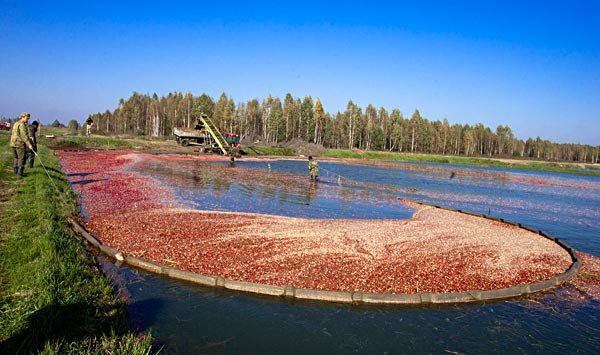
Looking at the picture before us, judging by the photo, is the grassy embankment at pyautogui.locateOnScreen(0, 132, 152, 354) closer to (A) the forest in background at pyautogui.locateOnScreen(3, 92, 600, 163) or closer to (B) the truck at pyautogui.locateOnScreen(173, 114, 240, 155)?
(B) the truck at pyautogui.locateOnScreen(173, 114, 240, 155)

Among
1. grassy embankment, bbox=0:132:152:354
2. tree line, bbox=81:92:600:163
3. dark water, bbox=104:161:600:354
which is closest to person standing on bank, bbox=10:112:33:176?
grassy embankment, bbox=0:132:152:354

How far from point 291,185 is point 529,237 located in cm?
1755

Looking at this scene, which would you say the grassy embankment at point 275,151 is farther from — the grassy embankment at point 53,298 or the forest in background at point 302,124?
the grassy embankment at point 53,298

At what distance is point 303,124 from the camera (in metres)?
118

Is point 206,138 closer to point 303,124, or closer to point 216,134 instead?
point 216,134

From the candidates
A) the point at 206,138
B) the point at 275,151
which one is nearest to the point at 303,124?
the point at 275,151

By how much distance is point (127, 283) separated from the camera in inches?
347

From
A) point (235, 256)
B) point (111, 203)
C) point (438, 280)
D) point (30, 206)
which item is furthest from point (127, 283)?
point (111, 203)

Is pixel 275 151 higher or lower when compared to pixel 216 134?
lower

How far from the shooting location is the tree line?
11656 centimetres

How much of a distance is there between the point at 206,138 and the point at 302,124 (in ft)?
190

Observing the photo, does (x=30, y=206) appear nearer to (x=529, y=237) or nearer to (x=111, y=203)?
(x=111, y=203)

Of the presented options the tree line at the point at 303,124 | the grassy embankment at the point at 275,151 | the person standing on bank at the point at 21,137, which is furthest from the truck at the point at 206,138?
the person standing on bank at the point at 21,137

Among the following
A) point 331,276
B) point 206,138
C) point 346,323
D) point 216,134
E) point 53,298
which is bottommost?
point 346,323
